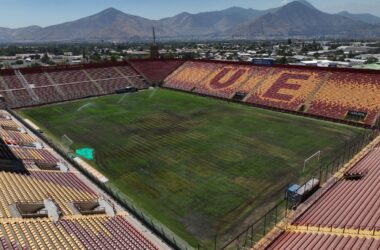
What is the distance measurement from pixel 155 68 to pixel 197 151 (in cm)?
5942

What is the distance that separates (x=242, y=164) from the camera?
123ft

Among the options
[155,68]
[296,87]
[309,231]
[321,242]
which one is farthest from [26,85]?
[321,242]

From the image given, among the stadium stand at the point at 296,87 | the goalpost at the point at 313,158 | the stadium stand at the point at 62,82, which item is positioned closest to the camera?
the goalpost at the point at 313,158

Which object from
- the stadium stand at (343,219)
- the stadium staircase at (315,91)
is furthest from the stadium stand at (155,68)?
the stadium stand at (343,219)

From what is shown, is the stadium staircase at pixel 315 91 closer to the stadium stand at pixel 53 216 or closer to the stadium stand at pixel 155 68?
the stadium stand at pixel 53 216

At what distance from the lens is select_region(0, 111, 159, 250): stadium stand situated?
19125mm

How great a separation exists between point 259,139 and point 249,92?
2718 cm

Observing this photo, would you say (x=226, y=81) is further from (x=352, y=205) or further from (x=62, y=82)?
(x=352, y=205)

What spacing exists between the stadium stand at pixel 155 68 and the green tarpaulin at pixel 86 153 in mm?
51137

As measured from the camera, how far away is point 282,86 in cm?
6788

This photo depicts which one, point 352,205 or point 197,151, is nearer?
point 352,205

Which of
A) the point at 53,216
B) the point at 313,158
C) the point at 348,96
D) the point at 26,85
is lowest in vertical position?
the point at 313,158

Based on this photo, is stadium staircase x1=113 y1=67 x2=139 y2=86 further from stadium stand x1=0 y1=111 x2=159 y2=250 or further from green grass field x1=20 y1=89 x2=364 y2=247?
stadium stand x1=0 y1=111 x2=159 y2=250

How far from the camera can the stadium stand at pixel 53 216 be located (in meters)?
19.1
